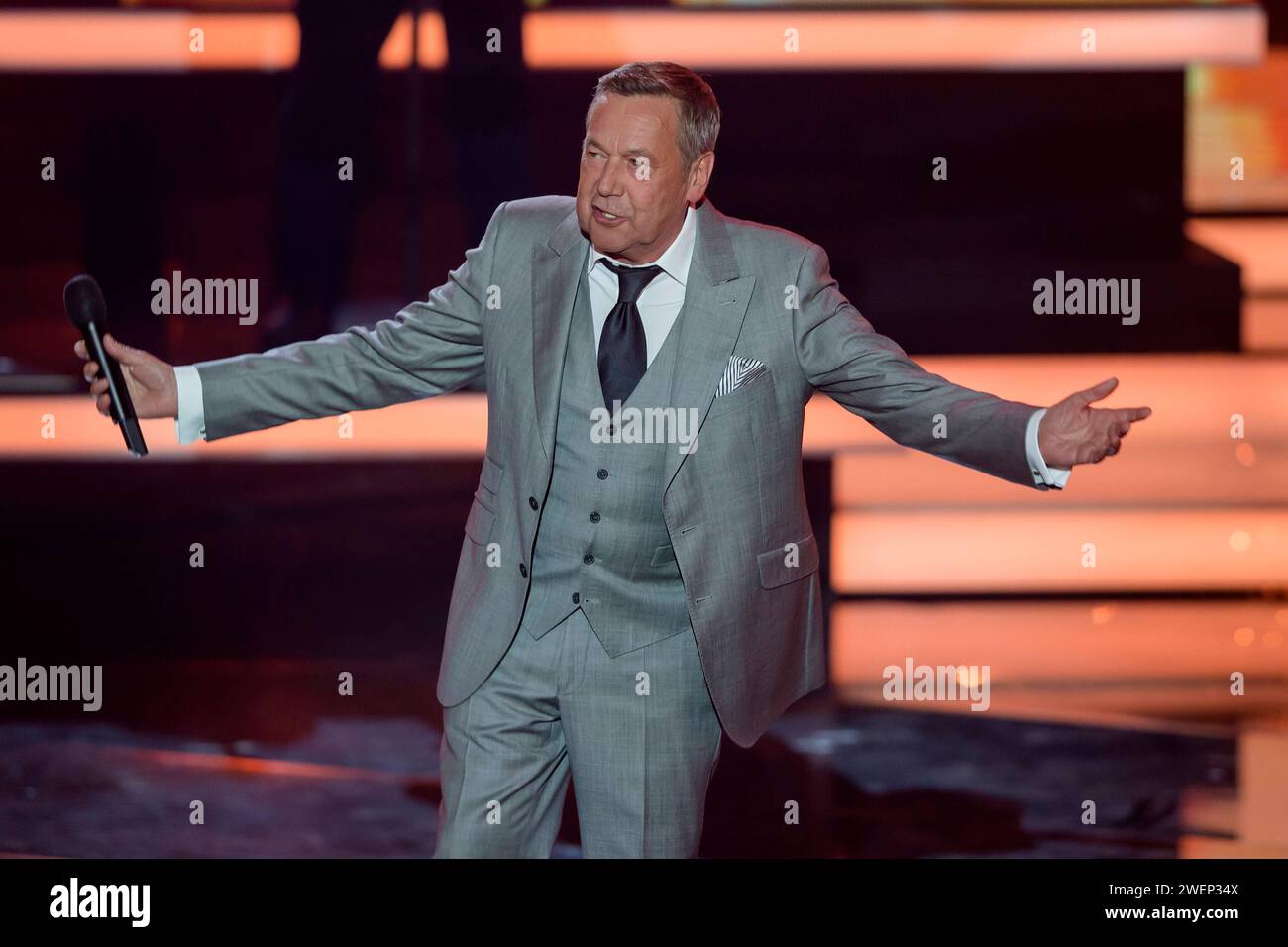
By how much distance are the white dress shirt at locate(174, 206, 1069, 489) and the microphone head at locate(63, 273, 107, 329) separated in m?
0.17

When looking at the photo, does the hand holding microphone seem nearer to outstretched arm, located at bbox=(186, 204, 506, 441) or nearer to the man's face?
outstretched arm, located at bbox=(186, 204, 506, 441)

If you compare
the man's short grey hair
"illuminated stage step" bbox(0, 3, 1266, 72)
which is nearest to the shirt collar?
the man's short grey hair

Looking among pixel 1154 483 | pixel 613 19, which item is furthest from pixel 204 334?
pixel 1154 483

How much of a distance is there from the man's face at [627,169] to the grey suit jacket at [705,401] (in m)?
0.11

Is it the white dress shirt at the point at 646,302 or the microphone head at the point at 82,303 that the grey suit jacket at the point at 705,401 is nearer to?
the white dress shirt at the point at 646,302

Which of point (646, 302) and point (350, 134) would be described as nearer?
point (646, 302)

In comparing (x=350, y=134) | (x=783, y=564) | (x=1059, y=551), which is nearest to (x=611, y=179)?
(x=783, y=564)

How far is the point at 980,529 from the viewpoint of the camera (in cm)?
412

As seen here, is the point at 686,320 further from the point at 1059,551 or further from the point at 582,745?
the point at 1059,551

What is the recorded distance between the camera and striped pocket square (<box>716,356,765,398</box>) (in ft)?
7.79

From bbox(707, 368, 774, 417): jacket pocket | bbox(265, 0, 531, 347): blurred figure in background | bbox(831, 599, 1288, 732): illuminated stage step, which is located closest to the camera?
bbox(707, 368, 774, 417): jacket pocket

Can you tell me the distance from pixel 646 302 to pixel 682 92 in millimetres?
316

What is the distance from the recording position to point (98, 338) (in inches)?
91.3

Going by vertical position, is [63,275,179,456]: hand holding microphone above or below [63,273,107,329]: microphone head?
below
